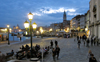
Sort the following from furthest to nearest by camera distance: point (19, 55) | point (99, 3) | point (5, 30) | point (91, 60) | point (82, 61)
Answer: point (5, 30), point (99, 3), point (19, 55), point (82, 61), point (91, 60)

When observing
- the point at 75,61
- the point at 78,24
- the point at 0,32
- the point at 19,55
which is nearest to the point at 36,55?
the point at 19,55

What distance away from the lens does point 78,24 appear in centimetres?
7462

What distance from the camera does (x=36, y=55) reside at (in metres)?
11.3

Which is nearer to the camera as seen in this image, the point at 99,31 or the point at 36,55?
the point at 36,55

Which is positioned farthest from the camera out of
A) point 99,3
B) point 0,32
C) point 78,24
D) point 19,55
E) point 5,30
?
point 78,24

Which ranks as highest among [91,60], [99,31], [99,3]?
[99,3]

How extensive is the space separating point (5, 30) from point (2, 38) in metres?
3.26

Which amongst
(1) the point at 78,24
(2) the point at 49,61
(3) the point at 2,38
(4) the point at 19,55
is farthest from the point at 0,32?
(1) the point at 78,24

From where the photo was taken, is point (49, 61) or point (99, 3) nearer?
point (49, 61)

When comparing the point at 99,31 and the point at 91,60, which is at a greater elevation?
the point at 99,31

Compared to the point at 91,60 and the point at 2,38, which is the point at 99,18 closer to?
the point at 91,60

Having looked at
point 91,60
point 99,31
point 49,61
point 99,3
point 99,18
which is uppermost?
point 99,3

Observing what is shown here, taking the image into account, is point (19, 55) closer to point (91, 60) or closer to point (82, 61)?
point (82, 61)

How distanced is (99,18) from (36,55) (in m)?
23.0
